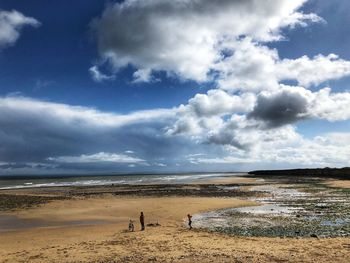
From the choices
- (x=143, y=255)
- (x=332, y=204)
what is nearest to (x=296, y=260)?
(x=143, y=255)

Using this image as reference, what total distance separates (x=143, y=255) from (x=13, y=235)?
13540 mm

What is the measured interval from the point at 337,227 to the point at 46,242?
71.9 ft

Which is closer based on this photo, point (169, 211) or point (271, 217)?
point (271, 217)

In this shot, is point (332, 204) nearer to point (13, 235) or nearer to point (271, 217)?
point (271, 217)

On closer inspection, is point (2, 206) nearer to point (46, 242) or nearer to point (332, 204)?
point (46, 242)

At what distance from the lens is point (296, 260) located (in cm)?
1906

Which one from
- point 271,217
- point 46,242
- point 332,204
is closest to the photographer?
point 46,242

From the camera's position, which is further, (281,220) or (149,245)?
(281,220)

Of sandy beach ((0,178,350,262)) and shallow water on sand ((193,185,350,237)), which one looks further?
shallow water on sand ((193,185,350,237))

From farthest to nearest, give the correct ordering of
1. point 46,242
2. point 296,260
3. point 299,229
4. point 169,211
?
point 169,211 → point 299,229 → point 46,242 → point 296,260

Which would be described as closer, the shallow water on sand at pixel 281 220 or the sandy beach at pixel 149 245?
the sandy beach at pixel 149 245

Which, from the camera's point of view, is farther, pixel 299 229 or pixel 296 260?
pixel 299 229

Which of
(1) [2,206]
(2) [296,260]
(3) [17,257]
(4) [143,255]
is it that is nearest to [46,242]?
(3) [17,257]

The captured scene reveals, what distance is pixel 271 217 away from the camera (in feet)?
114
